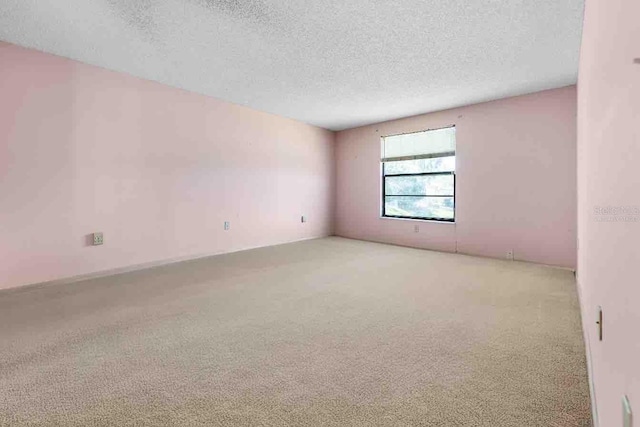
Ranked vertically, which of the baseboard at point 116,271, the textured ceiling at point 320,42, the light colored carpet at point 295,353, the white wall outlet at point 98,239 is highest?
the textured ceiling at point 320,42

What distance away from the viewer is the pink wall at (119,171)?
3.17 m

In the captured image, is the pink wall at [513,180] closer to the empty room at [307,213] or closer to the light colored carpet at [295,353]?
the empty room at [307,213]

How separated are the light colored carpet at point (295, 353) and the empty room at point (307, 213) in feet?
0.05

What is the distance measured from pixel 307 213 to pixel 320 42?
12.7 feet

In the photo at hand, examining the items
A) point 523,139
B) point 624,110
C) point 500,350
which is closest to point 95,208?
point 500,350

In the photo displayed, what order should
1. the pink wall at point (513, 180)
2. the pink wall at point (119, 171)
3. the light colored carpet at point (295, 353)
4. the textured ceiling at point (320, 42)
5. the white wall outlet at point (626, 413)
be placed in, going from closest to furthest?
the white wall outlet at point (626, 413) < the light colored carpet at point (295, 353) < the textured ceiling at point (320, 42) < the pink wall at point (119, 171) < the pink wall at point (513, 180)

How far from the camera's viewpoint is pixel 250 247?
5.42m

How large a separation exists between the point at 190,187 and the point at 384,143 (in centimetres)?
362

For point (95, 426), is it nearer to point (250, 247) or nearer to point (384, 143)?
point (250, 247)

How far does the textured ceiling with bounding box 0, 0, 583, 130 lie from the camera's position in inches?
96.6

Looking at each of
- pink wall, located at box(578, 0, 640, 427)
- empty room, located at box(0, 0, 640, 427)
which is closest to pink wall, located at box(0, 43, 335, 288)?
empty room, located at box(0, 0, 640, 427)

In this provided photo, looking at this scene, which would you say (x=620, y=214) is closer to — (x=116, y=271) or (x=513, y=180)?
(x=513, y=180)

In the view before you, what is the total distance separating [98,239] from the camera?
3688 millimetres

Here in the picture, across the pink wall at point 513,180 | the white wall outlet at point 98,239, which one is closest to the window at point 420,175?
the pink wall at point 513,180
